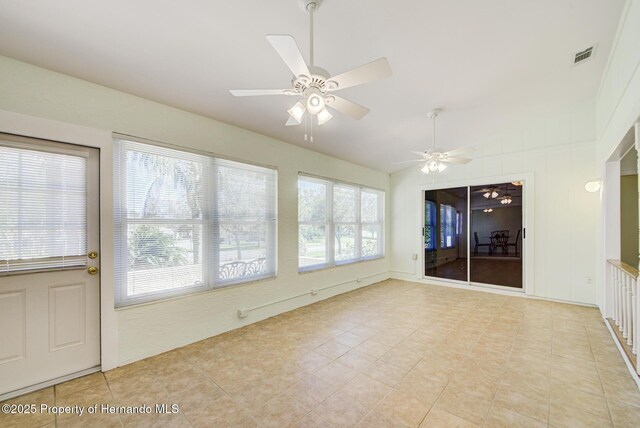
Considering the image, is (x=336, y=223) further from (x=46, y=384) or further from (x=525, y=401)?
(x=46, y=384)

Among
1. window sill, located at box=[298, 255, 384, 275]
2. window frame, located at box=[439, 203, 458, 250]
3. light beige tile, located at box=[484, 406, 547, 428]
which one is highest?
window frame, located at box=[439, 203, 458, 250]

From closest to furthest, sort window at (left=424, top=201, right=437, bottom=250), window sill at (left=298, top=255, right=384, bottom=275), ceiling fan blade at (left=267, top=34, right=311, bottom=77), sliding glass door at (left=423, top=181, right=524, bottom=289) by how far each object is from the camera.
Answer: ceiling fan blade at (left=267, top=34, right=311, bottom=77), window sill at (left=298, top=255, right=384, bottom=275), sliding glass door at (left=423, top=181, right=524, bottom=289), window at (left=424, top=201, right=437, bottom=250)

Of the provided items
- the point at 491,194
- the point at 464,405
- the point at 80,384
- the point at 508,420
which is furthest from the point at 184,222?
the point at 491,194

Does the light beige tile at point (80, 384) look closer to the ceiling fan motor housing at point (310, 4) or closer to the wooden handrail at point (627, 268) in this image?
the ceiling fan motor housing at point (310, 4)

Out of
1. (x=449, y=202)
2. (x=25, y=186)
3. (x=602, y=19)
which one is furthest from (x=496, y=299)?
(x=25, y=186)

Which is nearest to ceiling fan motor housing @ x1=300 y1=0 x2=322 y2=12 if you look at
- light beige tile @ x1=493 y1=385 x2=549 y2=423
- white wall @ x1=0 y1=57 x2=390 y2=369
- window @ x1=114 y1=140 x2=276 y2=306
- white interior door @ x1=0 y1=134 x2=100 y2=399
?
white wall @ x1=0 y1=57 x2=390 y2=369

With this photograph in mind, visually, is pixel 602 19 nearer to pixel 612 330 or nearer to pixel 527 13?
pixel 527 13

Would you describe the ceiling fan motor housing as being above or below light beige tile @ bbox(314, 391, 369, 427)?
above

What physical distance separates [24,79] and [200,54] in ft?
4.63

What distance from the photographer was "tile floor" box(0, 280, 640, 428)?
1.89 meters

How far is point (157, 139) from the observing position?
2848 millimetres

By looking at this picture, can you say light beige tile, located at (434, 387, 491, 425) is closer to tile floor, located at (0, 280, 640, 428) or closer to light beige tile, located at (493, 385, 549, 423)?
tile floor, located at (0, 280, 640, 428)

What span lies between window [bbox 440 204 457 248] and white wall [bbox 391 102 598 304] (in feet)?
4.03

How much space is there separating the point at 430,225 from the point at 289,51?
569cm
